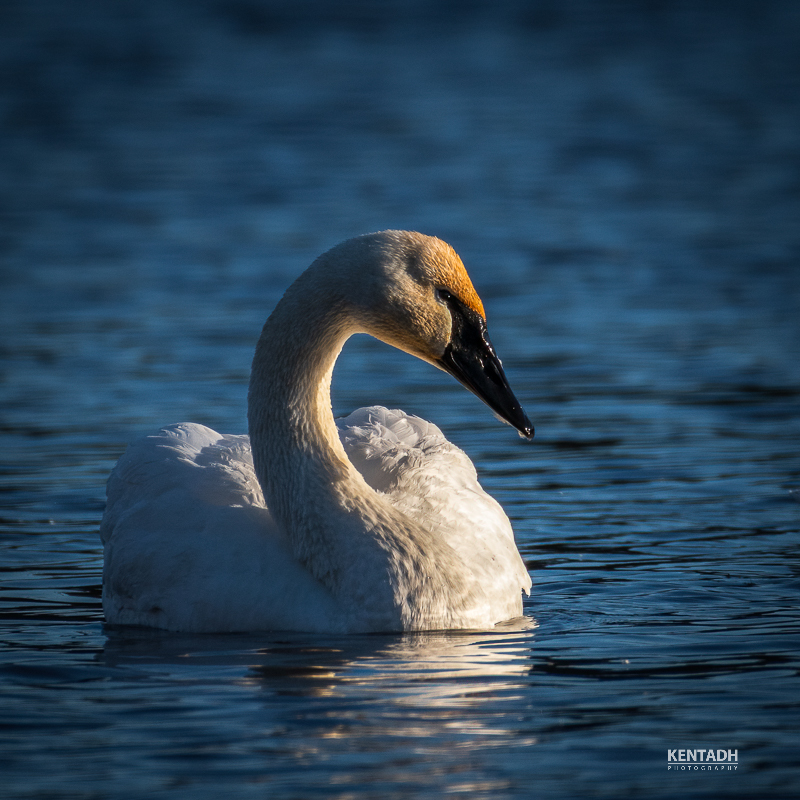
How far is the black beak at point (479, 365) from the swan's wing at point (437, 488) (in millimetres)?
602

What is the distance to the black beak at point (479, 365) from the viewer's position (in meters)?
7.48

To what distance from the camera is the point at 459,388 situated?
1336 cm

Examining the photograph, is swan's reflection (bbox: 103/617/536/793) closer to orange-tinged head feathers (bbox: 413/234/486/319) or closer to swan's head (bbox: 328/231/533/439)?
swan's head (bbox: 328/231/533/439)

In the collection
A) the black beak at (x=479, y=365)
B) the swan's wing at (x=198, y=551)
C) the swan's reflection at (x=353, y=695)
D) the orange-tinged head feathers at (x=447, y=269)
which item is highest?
the orange-tinged head feathers at (x=447, y=269)

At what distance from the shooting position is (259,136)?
29.4 meters

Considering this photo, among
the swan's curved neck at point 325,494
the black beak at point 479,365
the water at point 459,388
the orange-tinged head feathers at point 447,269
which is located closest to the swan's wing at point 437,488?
the swan's curved neck at point 325,494

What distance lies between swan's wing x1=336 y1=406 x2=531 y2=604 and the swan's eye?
1.04 m

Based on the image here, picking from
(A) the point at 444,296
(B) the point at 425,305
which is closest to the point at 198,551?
(B) the point at 425,305

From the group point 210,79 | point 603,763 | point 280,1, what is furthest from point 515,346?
point 280,1

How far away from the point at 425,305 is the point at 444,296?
0.14m

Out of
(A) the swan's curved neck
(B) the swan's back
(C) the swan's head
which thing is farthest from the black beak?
(B) the swan's back

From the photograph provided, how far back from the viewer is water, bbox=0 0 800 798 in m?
5.71

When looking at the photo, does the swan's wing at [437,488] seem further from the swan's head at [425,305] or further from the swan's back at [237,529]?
the swan's head at [425,305]

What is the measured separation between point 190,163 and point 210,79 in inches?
367
